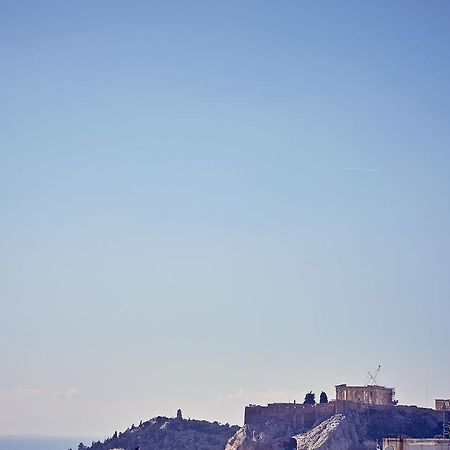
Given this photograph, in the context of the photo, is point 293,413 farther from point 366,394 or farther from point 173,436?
point 173,436

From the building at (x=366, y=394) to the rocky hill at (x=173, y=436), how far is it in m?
14.8

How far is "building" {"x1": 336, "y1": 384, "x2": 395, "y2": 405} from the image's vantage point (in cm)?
11962

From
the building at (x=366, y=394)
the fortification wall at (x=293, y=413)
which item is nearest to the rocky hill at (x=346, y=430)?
the fortification wall at (x=293, y=413)

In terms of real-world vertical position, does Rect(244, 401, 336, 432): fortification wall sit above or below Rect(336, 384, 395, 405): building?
below

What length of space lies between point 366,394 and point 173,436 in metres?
23.2

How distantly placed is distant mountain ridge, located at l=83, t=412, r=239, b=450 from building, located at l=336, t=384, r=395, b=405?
1470cm

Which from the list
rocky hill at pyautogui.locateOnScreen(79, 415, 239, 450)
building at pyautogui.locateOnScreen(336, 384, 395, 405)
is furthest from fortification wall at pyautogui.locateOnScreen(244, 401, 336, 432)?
rocky hill at pyautogui.locateOnScreen(79, 415, 239, 450)

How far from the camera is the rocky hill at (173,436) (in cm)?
12600

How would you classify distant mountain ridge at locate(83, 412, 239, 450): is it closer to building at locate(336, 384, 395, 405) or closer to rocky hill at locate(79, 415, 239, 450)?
rocky hill at locate(79, 415, 239, 450)

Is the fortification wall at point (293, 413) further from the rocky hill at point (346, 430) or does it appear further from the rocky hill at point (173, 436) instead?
the rocky hill at point (173, 436)

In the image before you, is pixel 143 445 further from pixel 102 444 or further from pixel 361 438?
pixel 361 438

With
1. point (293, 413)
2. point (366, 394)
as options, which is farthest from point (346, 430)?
point (366, 394)

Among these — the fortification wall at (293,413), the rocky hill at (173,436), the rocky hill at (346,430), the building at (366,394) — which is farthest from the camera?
the rocky hill at (173,436)

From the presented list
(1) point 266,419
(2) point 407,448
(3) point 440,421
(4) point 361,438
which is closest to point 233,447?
(1) point 266,419
